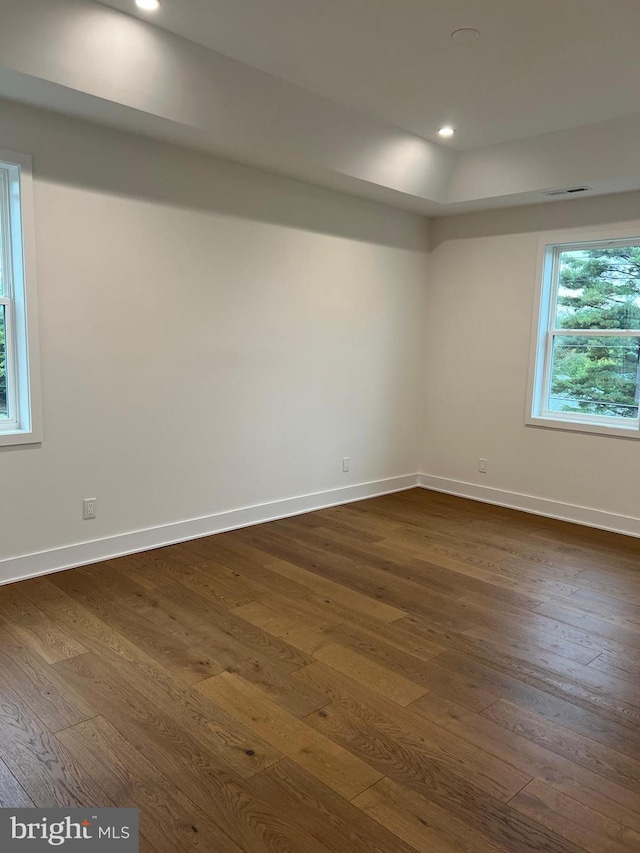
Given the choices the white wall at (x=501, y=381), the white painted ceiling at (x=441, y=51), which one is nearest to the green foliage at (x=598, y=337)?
the white wall at (x=501, y=381)

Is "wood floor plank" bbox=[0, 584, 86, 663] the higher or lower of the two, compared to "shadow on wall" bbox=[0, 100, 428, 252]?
lower

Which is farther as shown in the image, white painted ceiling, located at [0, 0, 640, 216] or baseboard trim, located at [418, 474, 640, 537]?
baseboard trim, located at [418, 474, 640, 537]

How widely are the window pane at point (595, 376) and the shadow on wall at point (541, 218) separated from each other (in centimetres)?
86

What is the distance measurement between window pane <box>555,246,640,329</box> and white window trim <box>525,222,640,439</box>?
7cm

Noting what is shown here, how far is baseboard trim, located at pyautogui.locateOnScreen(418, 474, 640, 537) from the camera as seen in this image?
15.0 feet

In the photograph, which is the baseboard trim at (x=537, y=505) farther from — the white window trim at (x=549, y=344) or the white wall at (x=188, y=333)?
the white wall at (x=188, y=333)

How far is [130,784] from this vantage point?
1879mm

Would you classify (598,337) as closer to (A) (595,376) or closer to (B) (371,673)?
(A) (595,376)

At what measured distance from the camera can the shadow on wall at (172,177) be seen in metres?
3.18

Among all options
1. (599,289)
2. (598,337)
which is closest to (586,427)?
(598,337)

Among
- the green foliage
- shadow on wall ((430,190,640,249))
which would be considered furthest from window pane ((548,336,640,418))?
shadow on wall ((430,190,640,249))

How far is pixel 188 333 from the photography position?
3.91 meters

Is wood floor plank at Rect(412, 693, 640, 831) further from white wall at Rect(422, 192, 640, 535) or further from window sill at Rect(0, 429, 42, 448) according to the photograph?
white wall at Rect(422, 192, 640, 535)

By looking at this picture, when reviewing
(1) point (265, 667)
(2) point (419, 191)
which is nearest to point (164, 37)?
(2) point (419, 191)
